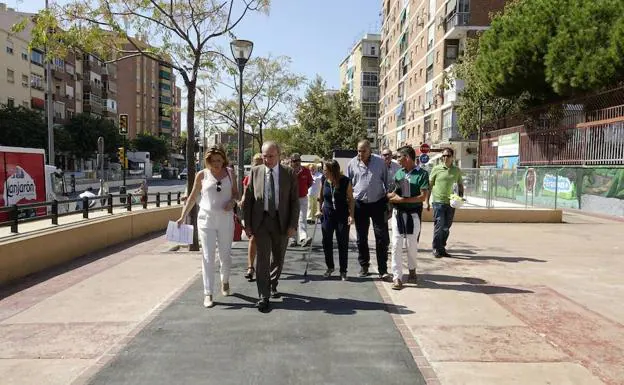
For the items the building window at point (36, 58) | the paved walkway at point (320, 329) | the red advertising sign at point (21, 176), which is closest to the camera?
the paved walkway at point (320, 329)

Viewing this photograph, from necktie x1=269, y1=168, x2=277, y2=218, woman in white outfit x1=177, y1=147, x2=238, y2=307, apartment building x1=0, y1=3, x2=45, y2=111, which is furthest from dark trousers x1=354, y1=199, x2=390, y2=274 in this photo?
apartment building x1=0, y1=3, x2=45, y2=111

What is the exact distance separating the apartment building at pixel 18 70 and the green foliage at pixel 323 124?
24.6 metres

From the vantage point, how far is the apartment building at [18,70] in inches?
1831

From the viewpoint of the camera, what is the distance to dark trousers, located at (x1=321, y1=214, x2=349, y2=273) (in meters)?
6.50

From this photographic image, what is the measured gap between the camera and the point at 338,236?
6.54 meters

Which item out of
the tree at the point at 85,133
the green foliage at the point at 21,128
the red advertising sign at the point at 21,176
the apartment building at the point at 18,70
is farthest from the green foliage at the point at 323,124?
the red advertising sign at the point at 21,176

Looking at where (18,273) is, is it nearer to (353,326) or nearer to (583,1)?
(353,326)


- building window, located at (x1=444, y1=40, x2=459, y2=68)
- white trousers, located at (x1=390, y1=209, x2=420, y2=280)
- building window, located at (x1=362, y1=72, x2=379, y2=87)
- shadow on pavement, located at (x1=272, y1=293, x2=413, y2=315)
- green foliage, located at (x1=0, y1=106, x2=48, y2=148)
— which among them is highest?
building window, located at (x1=362, y1=72, x2=379, y2=87)

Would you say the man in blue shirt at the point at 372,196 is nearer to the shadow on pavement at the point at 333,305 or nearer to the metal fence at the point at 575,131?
the shadow on pavement at the point at 333,305

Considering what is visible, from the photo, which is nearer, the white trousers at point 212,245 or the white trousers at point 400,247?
the white trousers at point 212,245

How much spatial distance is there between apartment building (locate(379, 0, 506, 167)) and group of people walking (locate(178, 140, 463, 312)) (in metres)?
25.1

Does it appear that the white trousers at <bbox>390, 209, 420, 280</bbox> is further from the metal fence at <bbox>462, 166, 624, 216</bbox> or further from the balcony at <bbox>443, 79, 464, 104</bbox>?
the balcony at <bbox>443, 79, 464, 104</bbox>

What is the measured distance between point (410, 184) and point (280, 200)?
1811 millimetres

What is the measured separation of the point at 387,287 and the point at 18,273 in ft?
16.5
